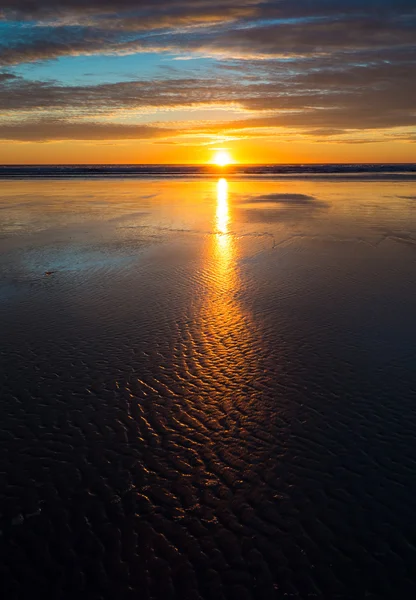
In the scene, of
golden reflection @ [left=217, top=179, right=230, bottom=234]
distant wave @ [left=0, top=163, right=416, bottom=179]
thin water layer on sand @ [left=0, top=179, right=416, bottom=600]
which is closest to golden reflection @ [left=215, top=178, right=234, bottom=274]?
golden reflection @ [left=217, top=179, right=230, bottom=234]

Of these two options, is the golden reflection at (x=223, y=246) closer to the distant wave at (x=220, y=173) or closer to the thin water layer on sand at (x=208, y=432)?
the thin water layer on sand at (x=208, y=432)

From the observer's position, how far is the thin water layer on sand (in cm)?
648

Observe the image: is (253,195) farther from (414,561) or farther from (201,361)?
(414,561)

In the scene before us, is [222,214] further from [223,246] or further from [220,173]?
[220,173]

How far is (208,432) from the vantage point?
937 centimetres

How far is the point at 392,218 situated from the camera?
34969 mm

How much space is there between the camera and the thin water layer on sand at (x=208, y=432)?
6.48 metres

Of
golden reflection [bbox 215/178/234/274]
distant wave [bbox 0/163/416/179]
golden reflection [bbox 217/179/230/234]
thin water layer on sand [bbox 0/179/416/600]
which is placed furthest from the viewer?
distant wave [bbox 0/163/416/179]

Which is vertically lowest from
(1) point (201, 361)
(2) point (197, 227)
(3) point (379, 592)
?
(3) point (379, 592)

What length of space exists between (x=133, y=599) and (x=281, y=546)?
2309 mm

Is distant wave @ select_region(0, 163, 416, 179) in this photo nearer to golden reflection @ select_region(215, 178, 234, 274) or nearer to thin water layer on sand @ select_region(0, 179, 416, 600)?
golden reflection @ select_region(215, 178, 234, 274)

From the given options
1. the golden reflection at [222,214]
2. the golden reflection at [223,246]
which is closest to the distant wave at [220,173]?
the golden reflection at [222,214]

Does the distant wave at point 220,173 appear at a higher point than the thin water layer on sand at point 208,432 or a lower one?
higher

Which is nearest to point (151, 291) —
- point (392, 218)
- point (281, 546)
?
point (281, 546)
